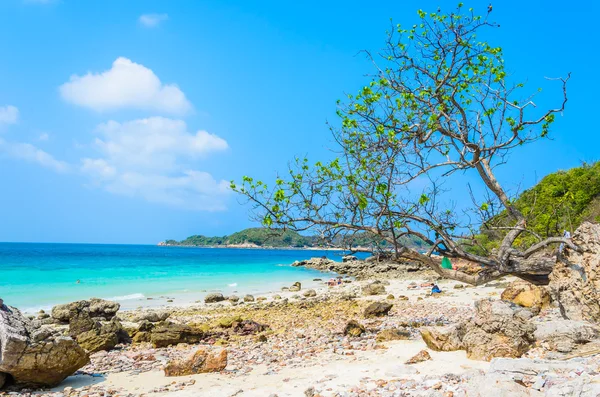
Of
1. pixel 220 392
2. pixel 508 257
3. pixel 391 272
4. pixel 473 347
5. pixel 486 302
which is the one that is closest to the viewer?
Result: pixel 220 392

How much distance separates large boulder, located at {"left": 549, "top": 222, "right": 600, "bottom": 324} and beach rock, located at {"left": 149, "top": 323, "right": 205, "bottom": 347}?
326 inches

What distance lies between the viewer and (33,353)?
7266 mm

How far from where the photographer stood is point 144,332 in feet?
40.4

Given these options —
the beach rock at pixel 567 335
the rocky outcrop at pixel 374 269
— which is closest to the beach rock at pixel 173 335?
the beach rock at pixel 567 335

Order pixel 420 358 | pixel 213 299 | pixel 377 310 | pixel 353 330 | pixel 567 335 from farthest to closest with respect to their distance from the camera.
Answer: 1. pixel 213 299
2. pixel 377 310
3. pixel 353 330
4. pixel 420 358
5. pixel 567 335

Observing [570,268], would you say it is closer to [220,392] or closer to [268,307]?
[220,392]

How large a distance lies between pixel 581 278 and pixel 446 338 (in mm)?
2633

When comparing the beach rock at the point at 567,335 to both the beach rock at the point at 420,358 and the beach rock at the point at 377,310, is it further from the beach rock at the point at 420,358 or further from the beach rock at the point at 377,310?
the beach rock at the point at 377,310

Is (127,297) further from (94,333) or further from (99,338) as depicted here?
(99,338)

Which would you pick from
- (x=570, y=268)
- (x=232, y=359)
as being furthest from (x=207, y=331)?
(x=570, y=268)

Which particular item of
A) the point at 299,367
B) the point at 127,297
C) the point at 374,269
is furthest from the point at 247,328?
the point at 374,269

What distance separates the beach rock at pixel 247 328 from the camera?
1272 cm

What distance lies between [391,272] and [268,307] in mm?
25609

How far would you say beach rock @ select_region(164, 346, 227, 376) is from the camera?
25.8ft
